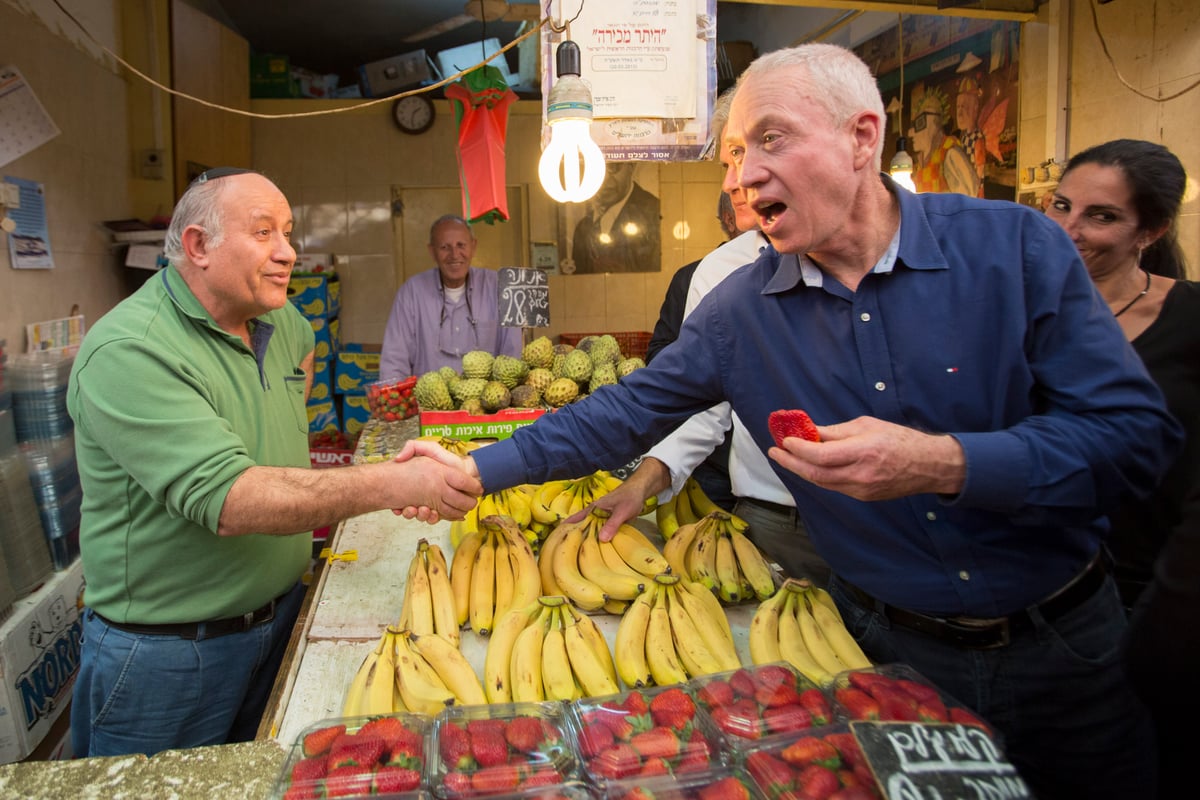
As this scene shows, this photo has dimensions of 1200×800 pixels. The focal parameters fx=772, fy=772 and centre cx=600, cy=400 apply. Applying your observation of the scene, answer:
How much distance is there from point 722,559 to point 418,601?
87 centimetres

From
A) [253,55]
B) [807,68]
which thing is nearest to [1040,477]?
[807,68]

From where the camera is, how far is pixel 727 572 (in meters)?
2.21

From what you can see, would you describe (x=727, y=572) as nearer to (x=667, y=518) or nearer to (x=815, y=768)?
(x=667, y=518)

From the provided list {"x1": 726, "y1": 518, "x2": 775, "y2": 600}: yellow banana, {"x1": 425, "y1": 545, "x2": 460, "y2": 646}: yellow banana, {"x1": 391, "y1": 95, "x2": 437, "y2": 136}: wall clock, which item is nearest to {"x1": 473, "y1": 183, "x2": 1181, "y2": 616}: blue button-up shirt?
{"x1": 726, "y1": 518, "x2": 775, "y2": 600}: yellow banana

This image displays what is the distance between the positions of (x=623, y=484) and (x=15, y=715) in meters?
2.54

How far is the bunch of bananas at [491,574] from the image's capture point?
6.86 ft

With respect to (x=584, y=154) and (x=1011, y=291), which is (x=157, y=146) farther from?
(x=1011, y=291)

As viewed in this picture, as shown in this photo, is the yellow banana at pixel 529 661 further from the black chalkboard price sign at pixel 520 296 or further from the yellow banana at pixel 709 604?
the black chalkboard price sign at pixel 520 296

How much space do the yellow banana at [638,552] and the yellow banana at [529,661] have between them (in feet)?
1.42

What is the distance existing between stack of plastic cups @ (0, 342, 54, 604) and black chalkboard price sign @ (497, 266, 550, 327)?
222 centimetres

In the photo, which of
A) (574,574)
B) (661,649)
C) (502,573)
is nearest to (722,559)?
(574,574)

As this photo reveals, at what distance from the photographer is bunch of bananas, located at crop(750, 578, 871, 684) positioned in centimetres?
172

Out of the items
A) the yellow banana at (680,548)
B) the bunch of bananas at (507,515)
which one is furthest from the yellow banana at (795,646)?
the bunch of bananas at (507,515)

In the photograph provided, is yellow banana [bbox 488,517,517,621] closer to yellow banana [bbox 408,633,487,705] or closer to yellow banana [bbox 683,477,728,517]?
yellow banana [bbox 408,633,487,705]
